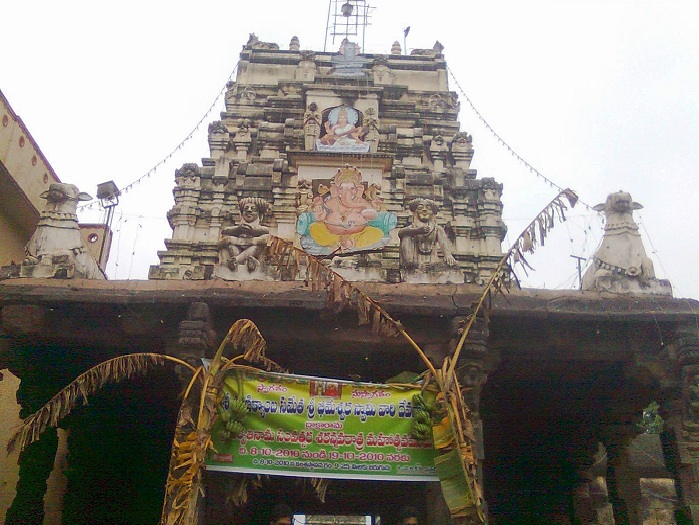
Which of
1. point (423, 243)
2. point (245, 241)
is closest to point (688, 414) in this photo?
point (423, 243)

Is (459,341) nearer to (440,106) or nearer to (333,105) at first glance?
(333,105)

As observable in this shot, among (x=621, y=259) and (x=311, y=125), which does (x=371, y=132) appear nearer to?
(x=311, y=125)

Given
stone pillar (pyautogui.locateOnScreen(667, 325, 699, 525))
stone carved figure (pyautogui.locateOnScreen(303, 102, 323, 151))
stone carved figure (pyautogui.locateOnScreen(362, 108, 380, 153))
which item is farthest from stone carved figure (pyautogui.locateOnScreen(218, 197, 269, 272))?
stone carved figure (pyautogui.locateOnScreen(362, 108, 380, 153))

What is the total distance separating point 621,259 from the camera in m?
7.46

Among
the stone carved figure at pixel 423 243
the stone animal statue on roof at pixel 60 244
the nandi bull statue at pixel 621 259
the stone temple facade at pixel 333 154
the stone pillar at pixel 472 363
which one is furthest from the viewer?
the stone temple facade at pixel 333 154

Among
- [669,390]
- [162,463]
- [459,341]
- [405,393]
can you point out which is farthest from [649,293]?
[162,463]

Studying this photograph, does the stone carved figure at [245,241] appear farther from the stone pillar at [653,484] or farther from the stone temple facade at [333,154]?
the stone pillar at [653,484]

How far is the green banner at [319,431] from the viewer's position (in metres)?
6.46

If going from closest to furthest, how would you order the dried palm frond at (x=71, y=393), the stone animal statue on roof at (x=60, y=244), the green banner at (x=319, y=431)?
the dried palm frond at (x=71, y=393)
the green banner at (x=319, y=431)
the stone animal statue on roof at (x=60, y=244)

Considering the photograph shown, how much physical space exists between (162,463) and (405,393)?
19.4 ft

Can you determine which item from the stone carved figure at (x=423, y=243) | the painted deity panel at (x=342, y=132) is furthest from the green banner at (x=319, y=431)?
the painted deity panel at (x=342, y=132)

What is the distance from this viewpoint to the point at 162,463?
10773 mm

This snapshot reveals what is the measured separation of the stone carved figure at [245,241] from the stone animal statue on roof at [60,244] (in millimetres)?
1680

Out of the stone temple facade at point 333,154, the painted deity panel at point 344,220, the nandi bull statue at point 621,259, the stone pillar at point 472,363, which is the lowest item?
the stone pillar at point 472,363
